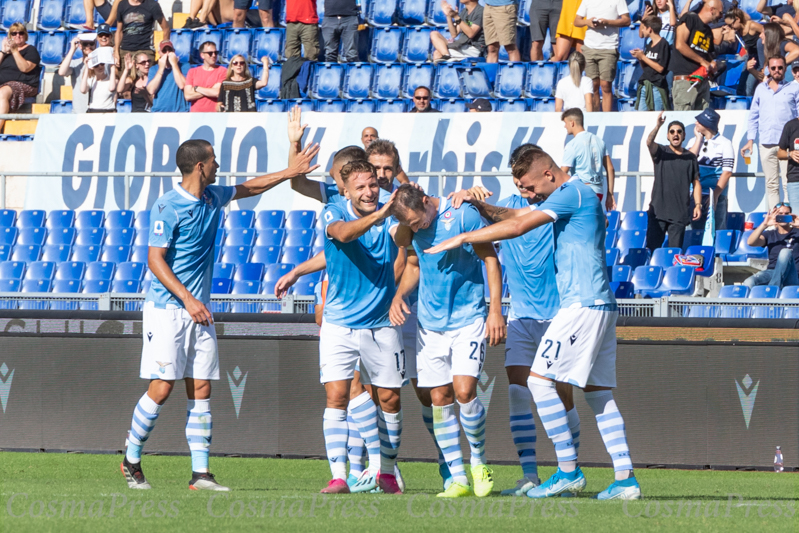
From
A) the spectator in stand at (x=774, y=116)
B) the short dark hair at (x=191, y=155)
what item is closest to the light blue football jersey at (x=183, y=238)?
the short dark hair at (x=191, y=155)

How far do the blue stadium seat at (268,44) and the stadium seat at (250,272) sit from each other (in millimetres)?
6109

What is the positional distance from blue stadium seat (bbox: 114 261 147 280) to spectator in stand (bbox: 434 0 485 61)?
247 inches

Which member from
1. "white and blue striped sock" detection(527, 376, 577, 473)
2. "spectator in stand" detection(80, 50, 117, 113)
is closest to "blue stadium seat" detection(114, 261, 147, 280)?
"spectator in stand" detection(80, 50, 117, 113)

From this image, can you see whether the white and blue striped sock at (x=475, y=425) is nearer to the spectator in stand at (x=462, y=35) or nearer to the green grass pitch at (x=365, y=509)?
the green grass pitch at (x=365, y=509)

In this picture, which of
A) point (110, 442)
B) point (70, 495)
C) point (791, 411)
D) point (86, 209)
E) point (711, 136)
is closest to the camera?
point (70, 495)

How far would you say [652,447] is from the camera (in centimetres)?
1012

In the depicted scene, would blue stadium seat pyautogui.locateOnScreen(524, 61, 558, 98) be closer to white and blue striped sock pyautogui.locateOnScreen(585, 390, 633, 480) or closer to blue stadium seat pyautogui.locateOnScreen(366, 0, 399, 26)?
blue stadium seat pyautogui.locateOnScreen(366, 0, 399, 26)

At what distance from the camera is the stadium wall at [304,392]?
9.97 metres

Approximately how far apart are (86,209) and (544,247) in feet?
35.3

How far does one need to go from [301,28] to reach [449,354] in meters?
12.4

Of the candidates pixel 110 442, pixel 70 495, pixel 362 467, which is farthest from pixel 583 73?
pixel 70 495

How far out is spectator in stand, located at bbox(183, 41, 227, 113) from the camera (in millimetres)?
17594

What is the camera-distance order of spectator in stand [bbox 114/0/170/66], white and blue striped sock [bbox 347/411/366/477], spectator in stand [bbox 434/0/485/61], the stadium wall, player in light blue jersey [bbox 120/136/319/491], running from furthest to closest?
spectator in stand [bbox 114/0/170/66]
spectator in stand [bbox 434/0/485/61]
the stadium wall
white and blue striped sock [bbox 347/411/366/477]
player in light blue jersey [bbox 120/136/319/491]

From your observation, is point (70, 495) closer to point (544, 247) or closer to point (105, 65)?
point (544, 247)
